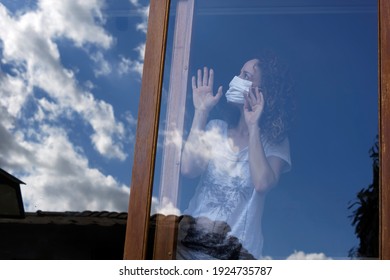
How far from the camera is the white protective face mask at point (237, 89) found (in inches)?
78.4

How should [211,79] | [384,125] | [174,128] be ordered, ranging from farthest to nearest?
[211,79] → [174,128] → [384,125]

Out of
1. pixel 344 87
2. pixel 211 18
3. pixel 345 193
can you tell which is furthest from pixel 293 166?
pixel 211 18

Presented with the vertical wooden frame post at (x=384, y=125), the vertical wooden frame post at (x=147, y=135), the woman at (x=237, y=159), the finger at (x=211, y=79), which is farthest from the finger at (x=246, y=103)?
the vertical wooden frame post at (x=384, y=125)

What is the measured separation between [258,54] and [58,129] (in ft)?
2.44

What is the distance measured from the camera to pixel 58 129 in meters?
2.25

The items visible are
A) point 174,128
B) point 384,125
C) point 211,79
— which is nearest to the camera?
point 384,125

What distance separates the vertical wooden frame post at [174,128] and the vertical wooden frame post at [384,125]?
56 cm

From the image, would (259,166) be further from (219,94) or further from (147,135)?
(147,135)

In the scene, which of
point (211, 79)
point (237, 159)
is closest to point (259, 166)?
point (237, 159)

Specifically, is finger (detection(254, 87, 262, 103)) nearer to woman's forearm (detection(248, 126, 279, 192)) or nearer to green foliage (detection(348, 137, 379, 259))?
woman's forearm (detection(248, 126, 279, 192))

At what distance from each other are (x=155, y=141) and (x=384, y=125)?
62 centimetres

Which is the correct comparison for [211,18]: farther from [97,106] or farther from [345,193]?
[345,193]

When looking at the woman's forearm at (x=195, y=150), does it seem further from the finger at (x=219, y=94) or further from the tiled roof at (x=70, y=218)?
the tiled roof at (x=70, y=218)

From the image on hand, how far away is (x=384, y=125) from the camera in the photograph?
1.71m
